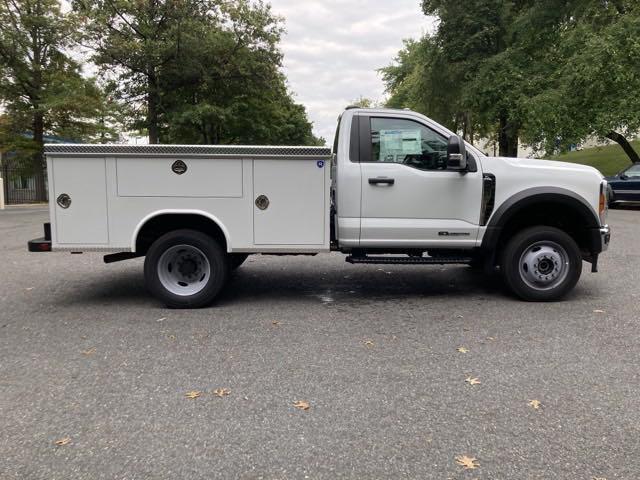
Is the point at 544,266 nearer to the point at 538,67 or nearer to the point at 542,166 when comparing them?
the point at 542,166

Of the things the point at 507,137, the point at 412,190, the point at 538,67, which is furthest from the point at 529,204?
the point at 507,137

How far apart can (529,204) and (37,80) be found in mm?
27637

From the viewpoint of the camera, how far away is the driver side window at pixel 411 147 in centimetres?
586

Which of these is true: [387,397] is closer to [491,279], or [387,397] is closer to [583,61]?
[491,279]

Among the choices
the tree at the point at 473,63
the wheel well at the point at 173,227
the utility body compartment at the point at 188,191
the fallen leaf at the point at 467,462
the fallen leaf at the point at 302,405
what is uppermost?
the tree at the point at 473,63

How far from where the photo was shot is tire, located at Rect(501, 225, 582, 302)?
5953 mm

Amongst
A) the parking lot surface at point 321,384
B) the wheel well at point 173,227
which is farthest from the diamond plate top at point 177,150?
the parking lot surface at point 321,384

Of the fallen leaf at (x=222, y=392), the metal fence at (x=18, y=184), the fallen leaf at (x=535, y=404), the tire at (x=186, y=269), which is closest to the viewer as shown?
the fallen leaf at (x=535, y=404)

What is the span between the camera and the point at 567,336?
4836 mm

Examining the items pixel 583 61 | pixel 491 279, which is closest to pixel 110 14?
pixel 583 61

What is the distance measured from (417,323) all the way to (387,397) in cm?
179

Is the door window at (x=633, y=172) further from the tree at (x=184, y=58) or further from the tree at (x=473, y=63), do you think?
the tree at (x=184, y=58)

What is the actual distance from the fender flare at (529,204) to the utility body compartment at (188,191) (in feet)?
6.12

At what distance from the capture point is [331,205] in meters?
6.14
